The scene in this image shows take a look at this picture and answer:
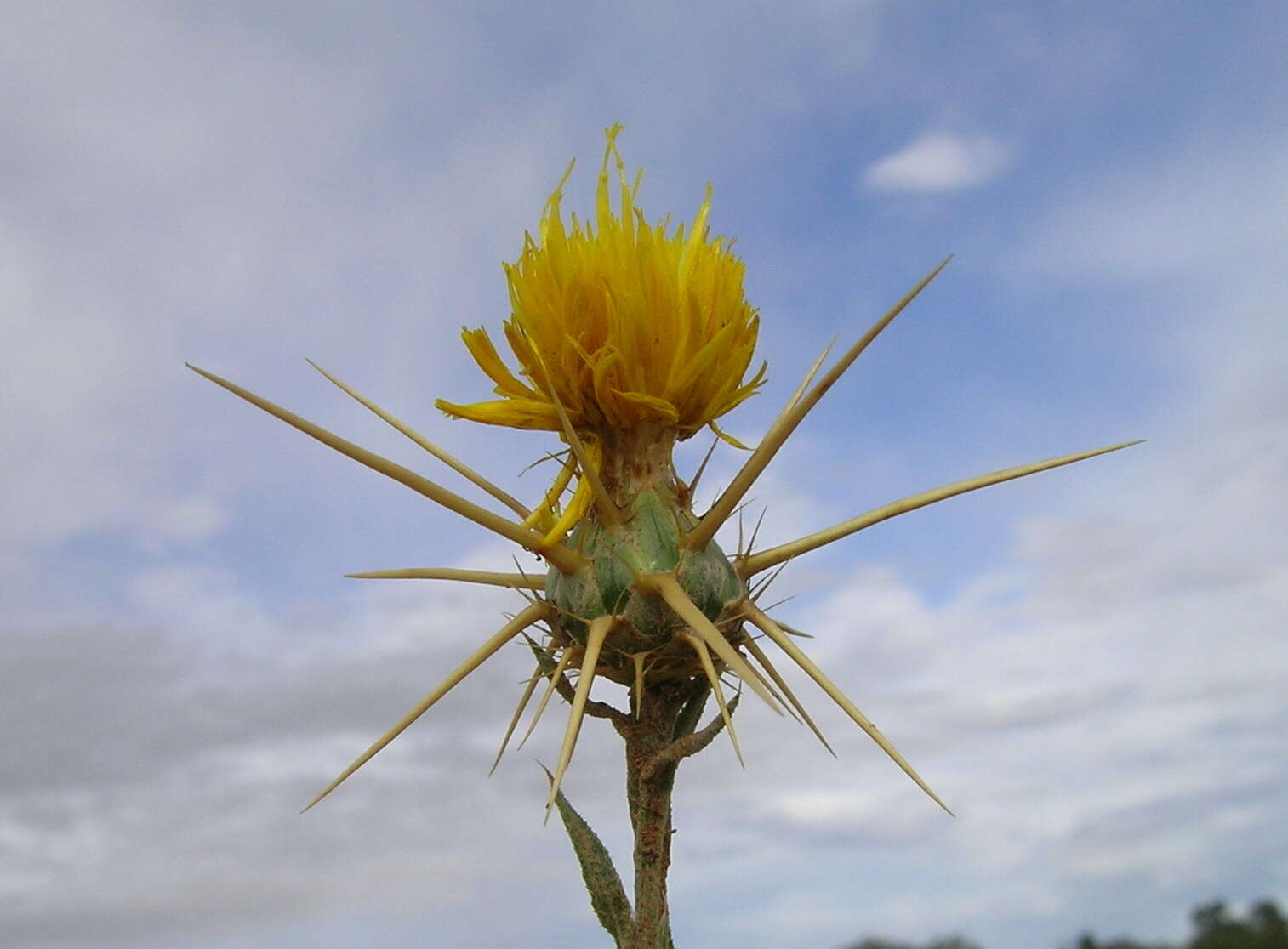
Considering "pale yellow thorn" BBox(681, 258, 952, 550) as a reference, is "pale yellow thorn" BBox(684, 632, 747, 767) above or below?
below

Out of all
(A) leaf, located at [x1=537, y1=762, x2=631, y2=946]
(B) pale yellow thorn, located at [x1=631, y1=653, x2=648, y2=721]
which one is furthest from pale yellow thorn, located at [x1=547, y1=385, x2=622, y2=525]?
(A) leaf, located at [x1=537, y1=762, x2=631, y2=946]

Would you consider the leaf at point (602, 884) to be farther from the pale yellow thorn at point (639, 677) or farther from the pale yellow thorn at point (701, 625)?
the pale yellow thorn at point (701, 625)

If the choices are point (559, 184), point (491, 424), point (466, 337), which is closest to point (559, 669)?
point (491, 424)

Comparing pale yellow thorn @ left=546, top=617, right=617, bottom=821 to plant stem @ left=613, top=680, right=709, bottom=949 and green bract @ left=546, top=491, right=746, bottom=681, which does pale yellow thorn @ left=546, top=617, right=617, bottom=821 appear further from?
plant stem @ left=613, top=680, right=709, bottom=949

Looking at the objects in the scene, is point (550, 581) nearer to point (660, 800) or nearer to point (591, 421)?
point (591, 421)

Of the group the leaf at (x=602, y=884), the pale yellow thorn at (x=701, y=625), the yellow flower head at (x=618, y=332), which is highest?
the yellow flower head at (x=618, y=332)

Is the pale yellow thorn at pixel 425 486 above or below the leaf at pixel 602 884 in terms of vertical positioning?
above

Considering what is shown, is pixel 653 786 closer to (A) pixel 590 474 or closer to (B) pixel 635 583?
(B) pixel 635 583

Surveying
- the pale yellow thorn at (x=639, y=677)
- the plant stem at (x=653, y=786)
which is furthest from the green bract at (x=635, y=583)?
the plant stem at (x=653, y=786)
